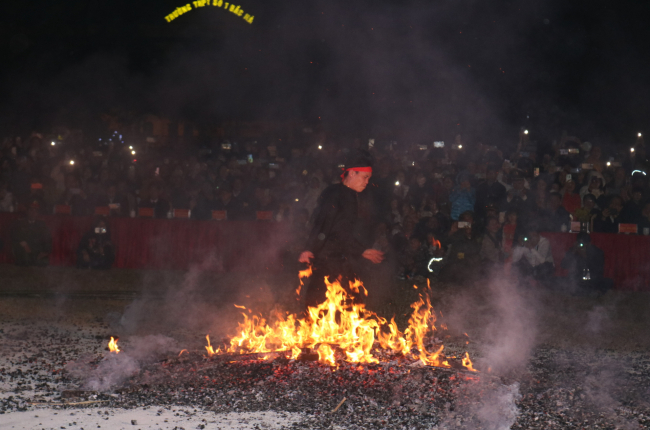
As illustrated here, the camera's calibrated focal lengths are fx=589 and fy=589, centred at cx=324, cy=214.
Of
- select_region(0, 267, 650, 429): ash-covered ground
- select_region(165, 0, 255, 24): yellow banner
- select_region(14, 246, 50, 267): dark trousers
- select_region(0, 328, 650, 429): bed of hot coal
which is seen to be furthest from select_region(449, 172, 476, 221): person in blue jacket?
select_region(14, 246, 50, 267): dark trousers

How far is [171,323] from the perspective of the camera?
5.83m

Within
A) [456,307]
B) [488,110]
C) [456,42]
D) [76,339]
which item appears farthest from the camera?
[488,110]

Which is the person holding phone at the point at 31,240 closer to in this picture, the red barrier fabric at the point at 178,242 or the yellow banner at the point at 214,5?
the red barrier fabric at the point at 178,242

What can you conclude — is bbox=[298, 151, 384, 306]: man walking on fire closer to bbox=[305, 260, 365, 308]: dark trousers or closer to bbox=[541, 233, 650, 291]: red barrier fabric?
bbox=[305, 260, 365, 308]: dark trousers

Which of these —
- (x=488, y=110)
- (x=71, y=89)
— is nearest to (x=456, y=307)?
(x=488, y=110)

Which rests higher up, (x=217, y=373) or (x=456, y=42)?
(x=456, y=42)

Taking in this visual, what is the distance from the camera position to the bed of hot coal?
334cm

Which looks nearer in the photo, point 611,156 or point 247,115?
point 611,156

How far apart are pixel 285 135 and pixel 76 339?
22.7 ft

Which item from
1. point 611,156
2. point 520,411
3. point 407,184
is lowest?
point 520,411

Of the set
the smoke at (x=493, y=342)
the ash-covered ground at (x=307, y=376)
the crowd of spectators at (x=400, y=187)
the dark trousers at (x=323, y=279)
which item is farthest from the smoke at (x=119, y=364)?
the crowd of spectators at (x=400, y=187)

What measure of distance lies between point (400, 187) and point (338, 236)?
181 inches

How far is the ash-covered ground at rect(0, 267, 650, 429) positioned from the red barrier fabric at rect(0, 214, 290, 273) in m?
2.15

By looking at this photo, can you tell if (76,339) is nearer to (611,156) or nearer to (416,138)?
(416,138)
